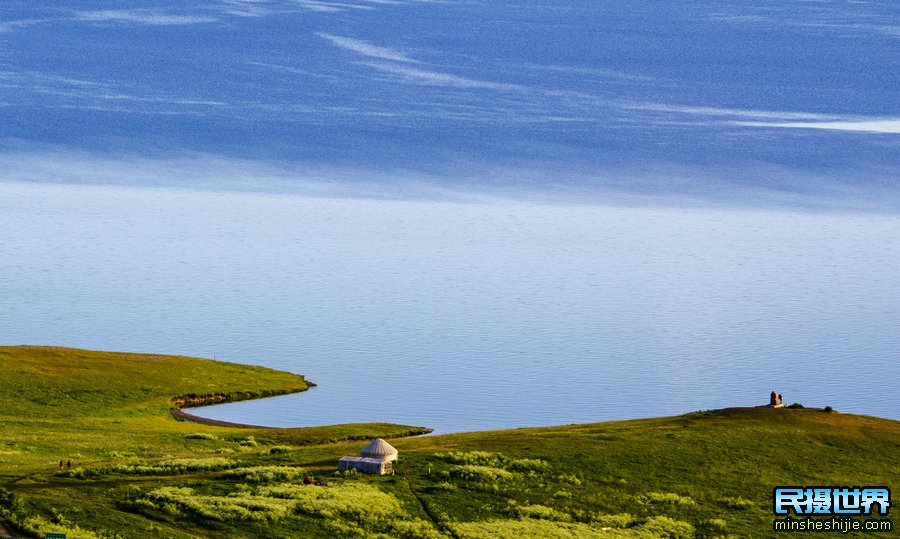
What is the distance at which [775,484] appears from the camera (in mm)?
83375

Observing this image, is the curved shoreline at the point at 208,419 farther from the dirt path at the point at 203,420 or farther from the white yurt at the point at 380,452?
the white yurt at the point at 380,452

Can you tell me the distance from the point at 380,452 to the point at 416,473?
6.06 ft

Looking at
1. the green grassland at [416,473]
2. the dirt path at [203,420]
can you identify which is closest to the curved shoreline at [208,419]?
the dirt path at [203,420]

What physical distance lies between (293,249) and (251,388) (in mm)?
77282

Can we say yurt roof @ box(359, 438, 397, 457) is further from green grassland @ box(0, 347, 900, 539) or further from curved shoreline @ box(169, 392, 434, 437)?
curved shoreline @ box(169, 392, 434, 437)

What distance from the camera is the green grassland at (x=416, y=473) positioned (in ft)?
225

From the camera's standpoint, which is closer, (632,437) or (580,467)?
(580,467)

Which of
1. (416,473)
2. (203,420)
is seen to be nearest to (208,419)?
(203,420)

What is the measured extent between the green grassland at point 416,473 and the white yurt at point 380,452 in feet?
2.86

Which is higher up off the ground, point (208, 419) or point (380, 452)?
point (208, 419)

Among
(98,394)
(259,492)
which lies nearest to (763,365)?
(98,394)

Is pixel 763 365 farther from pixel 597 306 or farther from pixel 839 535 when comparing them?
pixel 839 535

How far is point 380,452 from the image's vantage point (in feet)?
259

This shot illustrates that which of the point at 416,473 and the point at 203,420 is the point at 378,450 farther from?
the point at 203,420
